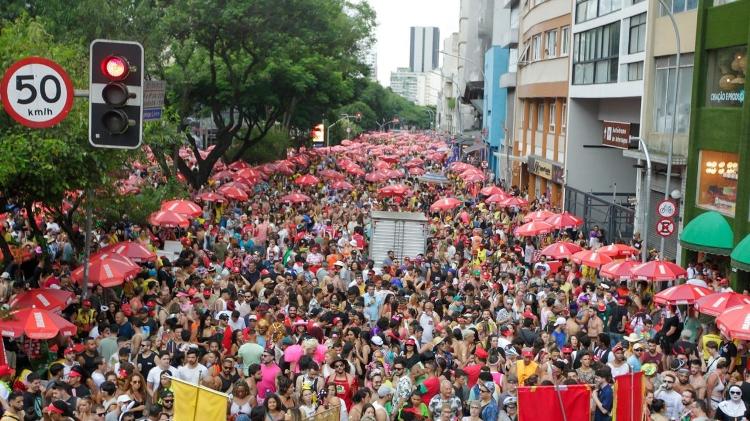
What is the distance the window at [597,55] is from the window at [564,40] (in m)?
2.12

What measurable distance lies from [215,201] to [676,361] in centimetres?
2279

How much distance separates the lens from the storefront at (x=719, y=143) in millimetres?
22828

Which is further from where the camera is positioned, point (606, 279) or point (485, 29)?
point (485, 29)

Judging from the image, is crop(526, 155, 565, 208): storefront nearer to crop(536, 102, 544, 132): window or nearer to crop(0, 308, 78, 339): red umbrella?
crop(536, 102, 544, 132): window

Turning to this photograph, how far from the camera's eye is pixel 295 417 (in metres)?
10.5

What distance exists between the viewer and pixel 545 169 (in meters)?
45.2

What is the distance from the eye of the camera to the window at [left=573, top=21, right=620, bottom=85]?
115ft

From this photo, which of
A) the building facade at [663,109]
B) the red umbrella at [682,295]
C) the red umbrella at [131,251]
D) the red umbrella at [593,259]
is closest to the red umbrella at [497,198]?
the building facade at [663,109]

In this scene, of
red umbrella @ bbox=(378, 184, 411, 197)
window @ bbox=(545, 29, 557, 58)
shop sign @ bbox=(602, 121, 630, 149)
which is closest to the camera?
shop sign @ bbox=(602, 121, 630, 149)

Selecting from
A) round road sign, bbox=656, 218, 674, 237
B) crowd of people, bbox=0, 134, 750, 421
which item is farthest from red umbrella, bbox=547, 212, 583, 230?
round road sign, bbox=656, 218, 674, 237

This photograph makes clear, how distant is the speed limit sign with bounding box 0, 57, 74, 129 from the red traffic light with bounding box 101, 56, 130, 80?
884 millimetres

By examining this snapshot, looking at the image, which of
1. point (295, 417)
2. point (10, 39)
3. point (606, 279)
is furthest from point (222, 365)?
point (606, 279)

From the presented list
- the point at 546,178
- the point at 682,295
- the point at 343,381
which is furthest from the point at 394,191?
the point at 343,381

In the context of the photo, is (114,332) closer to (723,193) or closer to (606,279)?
(606,279)
